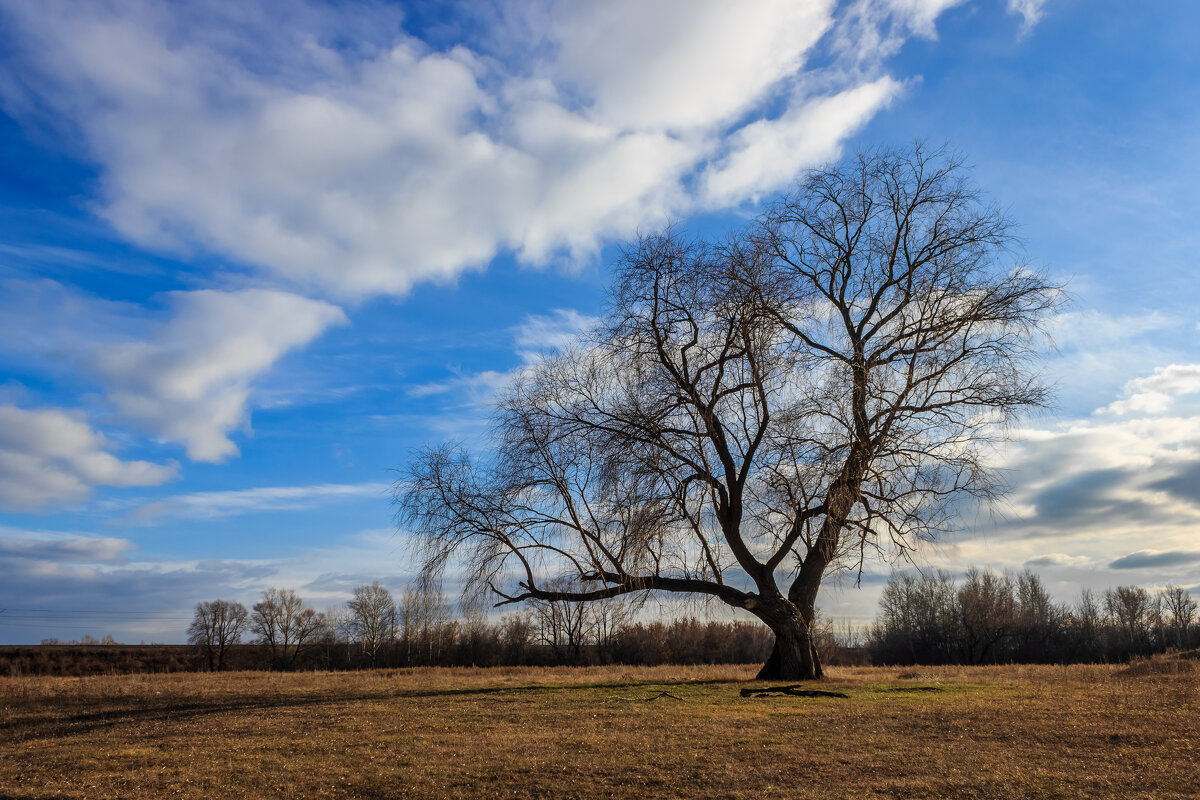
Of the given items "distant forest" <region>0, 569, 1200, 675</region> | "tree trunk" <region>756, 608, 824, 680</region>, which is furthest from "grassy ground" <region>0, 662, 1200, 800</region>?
"distant forest" <region>0, 569, 1200, 675</region>

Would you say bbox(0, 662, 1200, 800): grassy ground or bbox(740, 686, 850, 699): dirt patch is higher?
bbox(0, 662, 1200, 800): grassy ground

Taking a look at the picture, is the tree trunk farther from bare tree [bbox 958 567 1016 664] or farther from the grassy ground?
bare tree [bbox 958 567 1016 664]

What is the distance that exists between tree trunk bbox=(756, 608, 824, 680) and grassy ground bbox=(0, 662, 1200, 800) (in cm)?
206

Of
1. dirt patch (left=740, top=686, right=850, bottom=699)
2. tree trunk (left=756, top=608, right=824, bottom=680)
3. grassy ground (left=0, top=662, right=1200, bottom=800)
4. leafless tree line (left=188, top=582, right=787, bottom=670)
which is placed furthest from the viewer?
leafless tree line (left=188, top=582, right=787, bottom=670)

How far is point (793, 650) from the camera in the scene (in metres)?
20.4

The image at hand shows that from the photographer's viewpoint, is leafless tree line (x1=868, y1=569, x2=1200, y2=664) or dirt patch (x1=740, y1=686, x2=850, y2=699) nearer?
dirt patch (x1=740, y1=686, x2=850, y2=699)

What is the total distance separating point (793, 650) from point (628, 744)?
38.5ft

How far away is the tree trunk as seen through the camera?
20.2 metres

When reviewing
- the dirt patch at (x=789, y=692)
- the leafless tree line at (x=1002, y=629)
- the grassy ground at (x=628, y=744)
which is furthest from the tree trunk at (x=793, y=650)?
the leafless tree line at (x=1002, y=629)

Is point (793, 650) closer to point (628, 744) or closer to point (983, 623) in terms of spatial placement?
point (628, 744)

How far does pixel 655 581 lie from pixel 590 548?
78.3 inches

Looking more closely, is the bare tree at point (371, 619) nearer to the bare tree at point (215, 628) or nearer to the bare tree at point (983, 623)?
the bare tree at point (215, 628)

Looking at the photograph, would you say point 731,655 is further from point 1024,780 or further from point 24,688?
point 1024,780

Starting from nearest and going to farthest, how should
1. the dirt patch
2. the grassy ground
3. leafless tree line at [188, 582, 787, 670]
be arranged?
the grassy ground, the dirt patch, leafless tree line at [188, 582, 787, 670]
